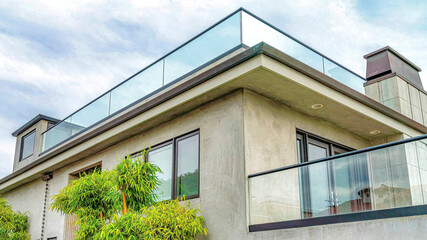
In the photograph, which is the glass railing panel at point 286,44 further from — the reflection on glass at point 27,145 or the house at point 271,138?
the reflection on glass at point 27,145

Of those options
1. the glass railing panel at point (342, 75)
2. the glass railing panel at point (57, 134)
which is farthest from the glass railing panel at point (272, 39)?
the glass railing panel at point (57, 134)

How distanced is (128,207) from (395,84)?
7.99 meters

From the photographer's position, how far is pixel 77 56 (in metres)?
22.6

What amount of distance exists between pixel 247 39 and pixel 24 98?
766 inches

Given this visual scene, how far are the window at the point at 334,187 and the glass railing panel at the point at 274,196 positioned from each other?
0.58ft

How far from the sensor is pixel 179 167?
9.82 meters

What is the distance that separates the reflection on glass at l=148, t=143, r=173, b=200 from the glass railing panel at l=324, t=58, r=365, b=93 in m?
4.25

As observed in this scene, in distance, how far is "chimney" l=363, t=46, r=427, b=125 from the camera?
41.2ft

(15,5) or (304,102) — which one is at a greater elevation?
(15,5)

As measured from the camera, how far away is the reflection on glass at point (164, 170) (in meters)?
10.0

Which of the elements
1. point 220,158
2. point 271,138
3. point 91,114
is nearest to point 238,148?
point 220,158

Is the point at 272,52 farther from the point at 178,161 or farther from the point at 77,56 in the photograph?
the point at 77,56

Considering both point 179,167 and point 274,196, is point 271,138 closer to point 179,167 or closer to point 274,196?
point 274,196

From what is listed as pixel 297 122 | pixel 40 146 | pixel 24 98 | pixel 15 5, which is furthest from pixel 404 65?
pixel 24 98
